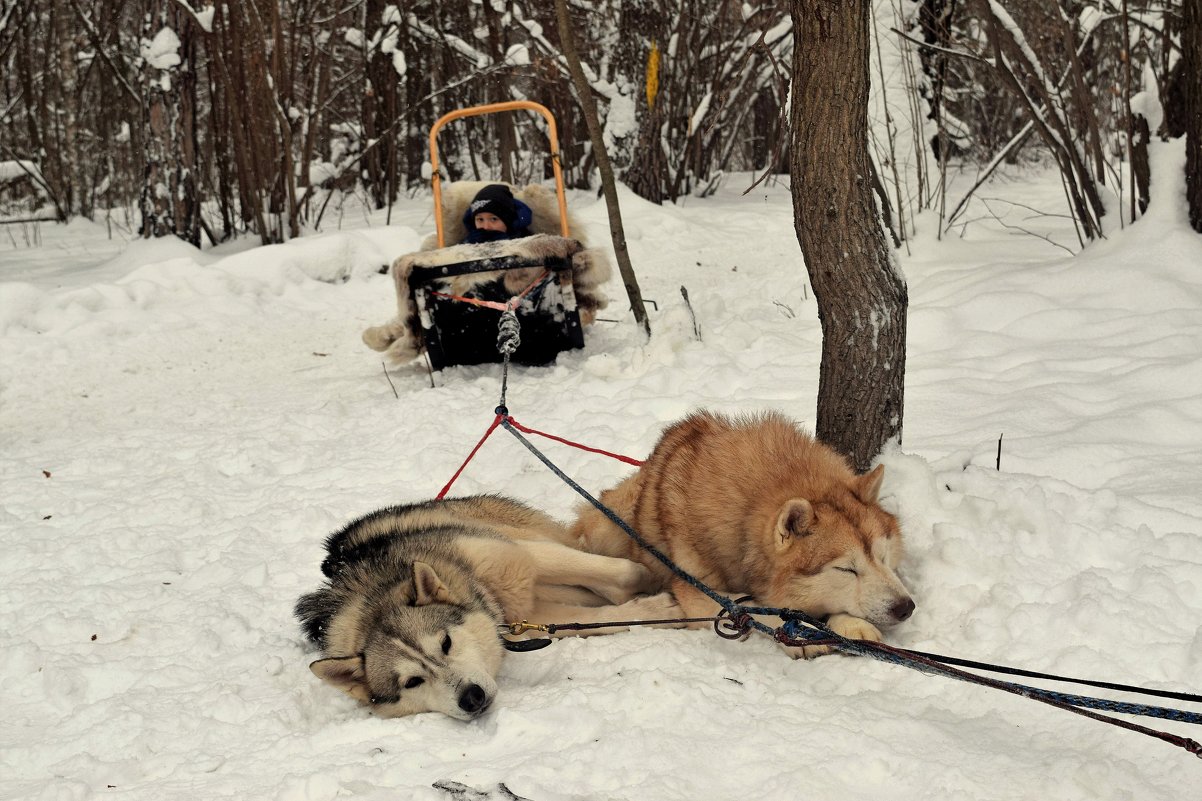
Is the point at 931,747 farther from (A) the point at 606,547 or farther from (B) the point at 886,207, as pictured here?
(B) the point at 886,207

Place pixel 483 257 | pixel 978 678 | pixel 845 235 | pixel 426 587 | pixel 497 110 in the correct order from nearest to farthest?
pixel 978 678 → pixel 426 587 → pixel 845 235 → pixel 483 257 → pixel 497 110

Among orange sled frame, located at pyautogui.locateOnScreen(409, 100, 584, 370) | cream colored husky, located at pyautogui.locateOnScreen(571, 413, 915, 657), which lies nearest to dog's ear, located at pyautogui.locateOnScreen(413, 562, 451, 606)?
cream colored husky, located at pyautogui.locateOnScreen(571, 413, 915, 657)

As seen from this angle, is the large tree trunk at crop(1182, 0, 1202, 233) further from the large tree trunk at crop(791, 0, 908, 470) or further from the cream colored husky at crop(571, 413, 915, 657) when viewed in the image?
the cream colored husky at crop(571, 413, 915, 657)

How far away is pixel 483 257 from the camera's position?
5859mm

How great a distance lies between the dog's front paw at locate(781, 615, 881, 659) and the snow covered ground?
2.9 inches

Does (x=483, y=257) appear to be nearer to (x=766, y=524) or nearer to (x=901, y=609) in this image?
(x=766, y=524)

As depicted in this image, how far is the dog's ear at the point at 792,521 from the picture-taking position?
2633 millimetres

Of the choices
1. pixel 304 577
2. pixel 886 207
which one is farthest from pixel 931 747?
pixel 886 207

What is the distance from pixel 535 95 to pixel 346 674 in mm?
11518

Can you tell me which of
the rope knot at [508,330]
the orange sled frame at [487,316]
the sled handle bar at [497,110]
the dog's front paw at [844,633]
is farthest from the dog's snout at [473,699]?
the sled handle bar at [497,110]

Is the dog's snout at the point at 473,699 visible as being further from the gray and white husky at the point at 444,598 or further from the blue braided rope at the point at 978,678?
the blue braided rope at the point at 978,678

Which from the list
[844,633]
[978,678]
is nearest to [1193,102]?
Result: [844,633]

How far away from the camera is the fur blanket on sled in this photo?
19.3 feet

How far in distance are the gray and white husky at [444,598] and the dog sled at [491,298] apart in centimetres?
254
